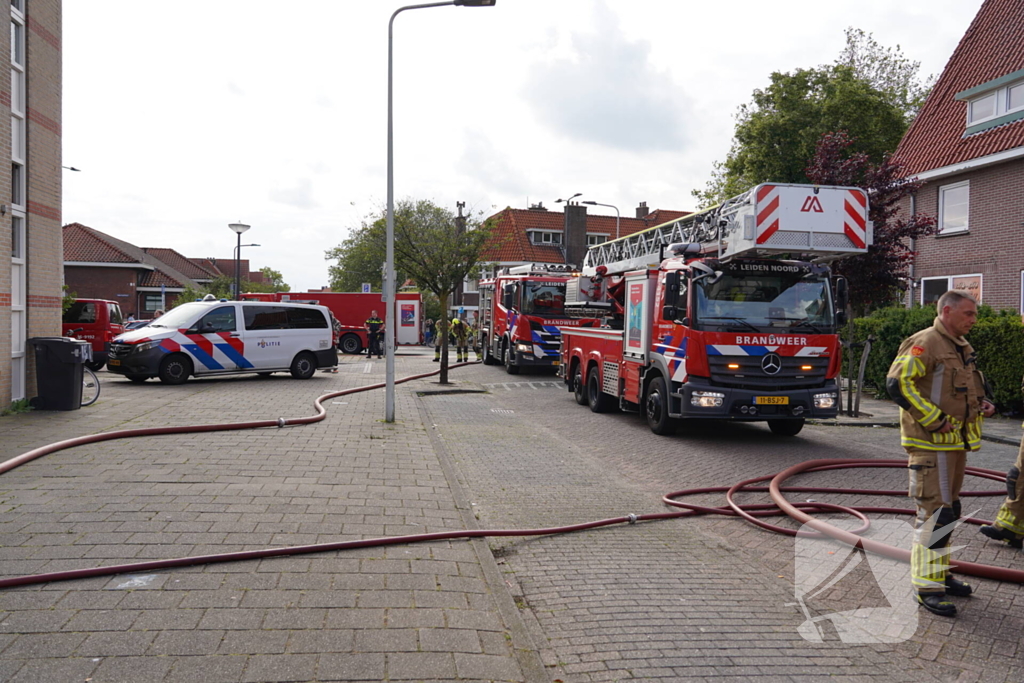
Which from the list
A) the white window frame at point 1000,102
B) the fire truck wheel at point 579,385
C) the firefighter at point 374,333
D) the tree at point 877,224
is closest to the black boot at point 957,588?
the fire truck wheel at point 579,385

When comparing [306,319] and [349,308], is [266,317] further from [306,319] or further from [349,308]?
[349,308]

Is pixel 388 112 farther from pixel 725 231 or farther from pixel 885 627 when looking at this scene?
pixel 885 627

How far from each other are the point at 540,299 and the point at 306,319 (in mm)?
6044

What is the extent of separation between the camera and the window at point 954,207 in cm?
2156

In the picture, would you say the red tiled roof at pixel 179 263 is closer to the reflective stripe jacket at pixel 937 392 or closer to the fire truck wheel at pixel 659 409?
the fire truck wheel at pixel 659 409

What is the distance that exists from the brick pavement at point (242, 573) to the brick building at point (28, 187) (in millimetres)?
2751

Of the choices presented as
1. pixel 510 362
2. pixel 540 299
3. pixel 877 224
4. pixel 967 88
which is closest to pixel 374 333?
pixel 510 362

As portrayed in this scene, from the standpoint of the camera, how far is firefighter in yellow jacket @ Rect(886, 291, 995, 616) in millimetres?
4637

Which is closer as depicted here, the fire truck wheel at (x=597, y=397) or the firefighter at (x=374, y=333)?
the fire truck wheel at (x=597, y=397)

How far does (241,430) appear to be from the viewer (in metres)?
10.2

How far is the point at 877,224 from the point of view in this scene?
15203 millimetres

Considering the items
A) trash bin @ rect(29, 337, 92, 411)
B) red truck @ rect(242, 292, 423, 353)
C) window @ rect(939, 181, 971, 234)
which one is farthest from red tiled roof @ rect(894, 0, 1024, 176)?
trash bin @ rect(29, 337, 92, 411)

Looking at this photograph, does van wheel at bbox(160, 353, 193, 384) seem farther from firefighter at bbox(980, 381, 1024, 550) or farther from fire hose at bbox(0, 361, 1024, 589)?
firefighter at bbox(980, 381, 1024, 550)

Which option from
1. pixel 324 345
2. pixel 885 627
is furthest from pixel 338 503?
pixel 324 345
